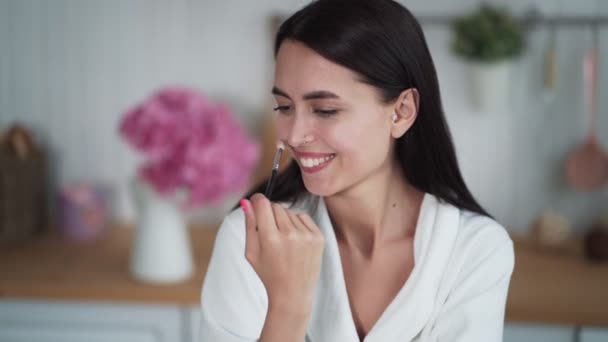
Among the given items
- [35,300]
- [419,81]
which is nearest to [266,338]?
Result: [419,81]

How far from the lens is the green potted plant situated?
194 centimetres

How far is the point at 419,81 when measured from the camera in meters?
1.18

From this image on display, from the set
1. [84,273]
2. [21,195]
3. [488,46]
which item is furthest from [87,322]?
[488,46]

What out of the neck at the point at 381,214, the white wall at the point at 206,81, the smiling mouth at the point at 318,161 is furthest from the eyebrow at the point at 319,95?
the white wall at the point at 206,81

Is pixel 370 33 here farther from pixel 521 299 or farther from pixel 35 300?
pixel 35 300

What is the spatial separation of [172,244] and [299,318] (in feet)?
2.79

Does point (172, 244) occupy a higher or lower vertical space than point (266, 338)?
lower

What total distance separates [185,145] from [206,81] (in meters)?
0.45

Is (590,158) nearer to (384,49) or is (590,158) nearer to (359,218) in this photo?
(359,218)

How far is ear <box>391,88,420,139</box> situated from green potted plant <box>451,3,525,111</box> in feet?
2.68

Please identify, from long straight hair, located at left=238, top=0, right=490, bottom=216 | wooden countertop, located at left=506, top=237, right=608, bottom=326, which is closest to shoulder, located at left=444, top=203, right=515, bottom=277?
long straight hair, located at left=238, top=0, right=490, bottom=216

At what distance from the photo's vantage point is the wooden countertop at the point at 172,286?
162 cm

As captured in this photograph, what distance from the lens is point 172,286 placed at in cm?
179

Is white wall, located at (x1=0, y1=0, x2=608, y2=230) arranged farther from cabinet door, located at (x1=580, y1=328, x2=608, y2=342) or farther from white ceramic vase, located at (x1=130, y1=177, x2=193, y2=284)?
cabinet door, located at (x1=580, y1=328, x2=608, y2=342)
